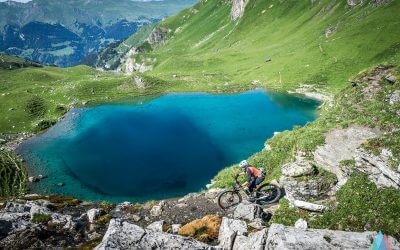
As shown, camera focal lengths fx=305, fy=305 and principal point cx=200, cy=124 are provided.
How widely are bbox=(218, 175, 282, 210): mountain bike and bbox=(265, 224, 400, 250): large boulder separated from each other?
9442 mm

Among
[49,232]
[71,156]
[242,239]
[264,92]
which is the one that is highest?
[49,232]

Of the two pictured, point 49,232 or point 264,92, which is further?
point 264,92

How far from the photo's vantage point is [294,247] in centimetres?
1392

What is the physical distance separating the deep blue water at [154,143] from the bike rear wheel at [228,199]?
19.1m

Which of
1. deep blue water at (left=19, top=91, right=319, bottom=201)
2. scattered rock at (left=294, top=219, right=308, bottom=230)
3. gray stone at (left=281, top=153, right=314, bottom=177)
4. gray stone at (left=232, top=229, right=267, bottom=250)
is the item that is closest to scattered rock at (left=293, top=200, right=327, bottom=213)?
scattered rock at (left=294, top=219, right=308, bottom=230)

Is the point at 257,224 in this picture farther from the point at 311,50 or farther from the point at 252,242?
the point at 311,50

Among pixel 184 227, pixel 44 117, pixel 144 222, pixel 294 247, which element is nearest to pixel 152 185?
pixel 144 222

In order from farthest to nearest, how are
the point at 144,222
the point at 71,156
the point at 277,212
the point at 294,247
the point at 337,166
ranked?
the point at 71,156 < the point at 337,166 < the point at 144,222 < the point at 277,212 < the point at 294,247

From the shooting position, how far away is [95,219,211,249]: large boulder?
15.0 m

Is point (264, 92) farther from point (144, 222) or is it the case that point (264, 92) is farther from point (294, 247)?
point (294, 247)

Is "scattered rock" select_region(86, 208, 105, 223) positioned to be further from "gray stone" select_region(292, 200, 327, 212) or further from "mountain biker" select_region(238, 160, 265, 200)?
"gray stone" select_region(292, 200, 327, 212)

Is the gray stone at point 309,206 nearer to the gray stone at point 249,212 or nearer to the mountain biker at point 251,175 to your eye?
the gray stone at point 249,212

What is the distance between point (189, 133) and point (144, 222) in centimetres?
4857

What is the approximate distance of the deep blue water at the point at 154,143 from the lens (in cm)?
4934
